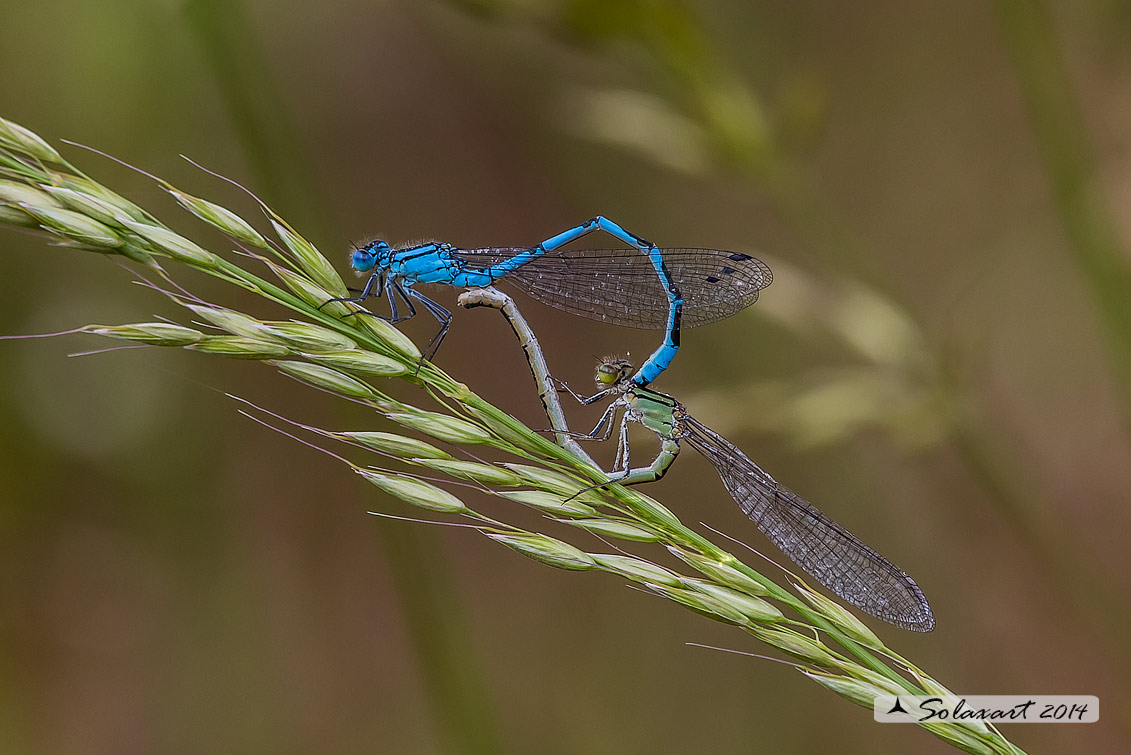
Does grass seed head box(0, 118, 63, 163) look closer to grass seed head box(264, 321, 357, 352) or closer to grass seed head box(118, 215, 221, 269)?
grass seed head box(118, 215, 221, 269)

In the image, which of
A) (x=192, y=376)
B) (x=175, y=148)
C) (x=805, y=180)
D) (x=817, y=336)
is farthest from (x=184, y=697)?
(x=805, y=180)

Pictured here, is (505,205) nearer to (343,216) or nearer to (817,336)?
(343,216)

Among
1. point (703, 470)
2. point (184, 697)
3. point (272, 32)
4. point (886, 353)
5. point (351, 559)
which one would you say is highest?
point (272, 32)

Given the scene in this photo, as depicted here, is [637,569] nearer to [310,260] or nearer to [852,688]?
[852,688]

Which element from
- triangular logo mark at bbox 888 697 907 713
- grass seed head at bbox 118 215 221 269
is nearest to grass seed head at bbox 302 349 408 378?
grass seed head at bbox 118 215 221 269

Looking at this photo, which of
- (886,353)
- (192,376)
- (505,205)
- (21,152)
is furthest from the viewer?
(505,205)

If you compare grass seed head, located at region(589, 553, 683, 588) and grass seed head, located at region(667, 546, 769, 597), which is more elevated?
grass seed head, located at region(667, 546, 769, 597)
